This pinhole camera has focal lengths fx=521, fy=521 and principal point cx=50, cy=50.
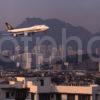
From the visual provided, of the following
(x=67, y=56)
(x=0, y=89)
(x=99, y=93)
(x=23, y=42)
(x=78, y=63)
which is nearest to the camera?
(x=99, y=93)

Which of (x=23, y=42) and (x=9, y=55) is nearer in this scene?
(x=9, y=55)

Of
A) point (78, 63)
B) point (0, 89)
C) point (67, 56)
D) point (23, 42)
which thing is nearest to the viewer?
point (0, 89)

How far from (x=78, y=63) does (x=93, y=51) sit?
977 centimetres

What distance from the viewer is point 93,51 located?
6031 cm

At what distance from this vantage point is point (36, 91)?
586 inches

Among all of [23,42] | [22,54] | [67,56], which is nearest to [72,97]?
[67,56]

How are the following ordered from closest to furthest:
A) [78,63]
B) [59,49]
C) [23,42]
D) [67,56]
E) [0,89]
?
[0,89], [78,63], [67,56], [59,49], [23,42]

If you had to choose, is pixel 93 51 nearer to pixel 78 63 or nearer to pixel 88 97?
pixel 78 63

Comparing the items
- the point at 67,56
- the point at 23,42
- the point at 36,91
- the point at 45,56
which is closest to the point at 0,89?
the point at 36,91

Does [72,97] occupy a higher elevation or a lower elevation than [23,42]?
lower

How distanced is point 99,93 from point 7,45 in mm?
62194

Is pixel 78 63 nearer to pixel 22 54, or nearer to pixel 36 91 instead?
pixel 22 54

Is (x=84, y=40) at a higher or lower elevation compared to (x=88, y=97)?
Answer: higher

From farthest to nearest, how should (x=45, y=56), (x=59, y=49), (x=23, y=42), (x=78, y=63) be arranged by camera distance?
(x=23, y=42)
(x=59, y=49)
(x=45, y=56)
(x=78, y=63)
